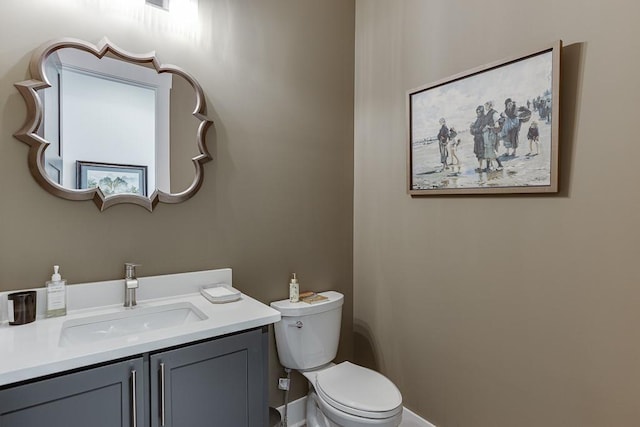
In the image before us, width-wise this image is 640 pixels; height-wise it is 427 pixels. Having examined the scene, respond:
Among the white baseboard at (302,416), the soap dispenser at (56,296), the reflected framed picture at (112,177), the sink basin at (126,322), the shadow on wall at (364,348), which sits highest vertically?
the reflected framed picture at (112,177)

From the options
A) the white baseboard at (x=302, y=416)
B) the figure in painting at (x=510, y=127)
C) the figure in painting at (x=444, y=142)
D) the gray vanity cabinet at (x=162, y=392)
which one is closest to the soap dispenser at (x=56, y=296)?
Result: the gray vanity cabinet at (x=162, y=392)

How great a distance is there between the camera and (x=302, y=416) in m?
2.07

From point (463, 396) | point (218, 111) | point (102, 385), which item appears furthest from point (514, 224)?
point (102, 385)

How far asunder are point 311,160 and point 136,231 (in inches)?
40.4

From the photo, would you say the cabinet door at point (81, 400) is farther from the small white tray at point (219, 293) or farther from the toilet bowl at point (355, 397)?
the toilet bowl at point (355, 397)

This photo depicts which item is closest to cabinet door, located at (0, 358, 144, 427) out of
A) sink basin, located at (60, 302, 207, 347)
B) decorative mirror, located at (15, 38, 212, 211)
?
sink basin, located at (60, 302, 207, 347)

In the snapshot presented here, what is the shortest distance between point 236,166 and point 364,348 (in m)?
1.42

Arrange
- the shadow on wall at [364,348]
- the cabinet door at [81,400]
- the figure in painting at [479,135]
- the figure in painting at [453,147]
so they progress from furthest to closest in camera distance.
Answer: the shadow on wall at [364,348], the figure in painting at [453,147], the figure in painting at [479,135], the cabinet door at [81,400]

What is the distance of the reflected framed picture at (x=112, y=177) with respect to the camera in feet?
4.59

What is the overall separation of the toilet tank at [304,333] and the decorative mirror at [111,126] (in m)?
0.79

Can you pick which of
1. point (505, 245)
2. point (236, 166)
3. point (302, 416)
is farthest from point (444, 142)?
point (302, 416)

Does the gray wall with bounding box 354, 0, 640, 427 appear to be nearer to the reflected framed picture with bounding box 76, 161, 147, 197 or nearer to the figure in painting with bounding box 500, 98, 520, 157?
the figure in painting with bounding box 500, 98, 520, 157

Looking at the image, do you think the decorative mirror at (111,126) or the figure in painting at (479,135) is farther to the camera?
the figure in painting at (479,135)

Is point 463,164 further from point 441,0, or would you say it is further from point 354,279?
point 354,279
